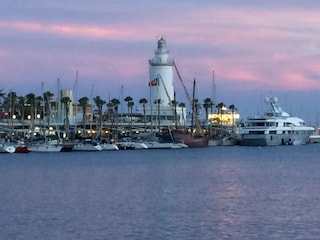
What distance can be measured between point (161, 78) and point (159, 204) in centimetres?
10927

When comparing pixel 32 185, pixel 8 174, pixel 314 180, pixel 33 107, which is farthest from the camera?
pixel 33 107

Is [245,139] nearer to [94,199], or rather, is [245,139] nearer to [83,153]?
[83,153]

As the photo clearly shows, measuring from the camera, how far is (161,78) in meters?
156

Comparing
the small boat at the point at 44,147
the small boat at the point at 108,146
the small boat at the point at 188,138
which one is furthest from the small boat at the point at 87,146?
the small boat at the point at 188,138

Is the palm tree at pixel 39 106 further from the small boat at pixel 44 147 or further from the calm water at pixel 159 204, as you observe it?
the calm water at pixel 159 204

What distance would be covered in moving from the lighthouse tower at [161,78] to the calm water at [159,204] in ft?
249

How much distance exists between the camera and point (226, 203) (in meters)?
47.3

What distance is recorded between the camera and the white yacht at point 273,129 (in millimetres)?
151625

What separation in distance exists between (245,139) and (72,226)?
12055 cm

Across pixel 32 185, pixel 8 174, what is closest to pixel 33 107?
pixel 8 174

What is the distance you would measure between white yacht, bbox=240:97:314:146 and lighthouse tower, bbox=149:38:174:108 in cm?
1563

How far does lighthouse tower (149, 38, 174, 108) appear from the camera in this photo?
15550 centimetres

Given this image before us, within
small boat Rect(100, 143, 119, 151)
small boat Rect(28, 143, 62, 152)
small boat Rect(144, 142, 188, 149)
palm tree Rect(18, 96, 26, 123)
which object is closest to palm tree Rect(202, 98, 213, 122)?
palm tree Rect(18, 96, 26, 123)

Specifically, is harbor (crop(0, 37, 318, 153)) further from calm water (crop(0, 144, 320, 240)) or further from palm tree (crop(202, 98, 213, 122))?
calm water (crop(0, 144, 320, 240))
